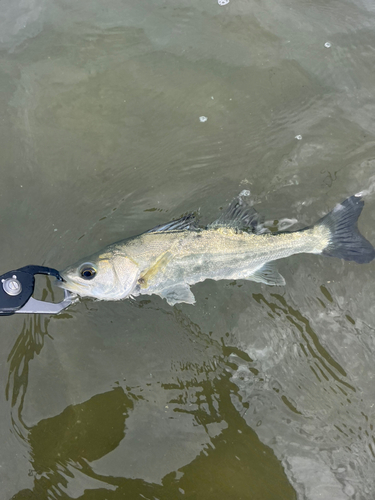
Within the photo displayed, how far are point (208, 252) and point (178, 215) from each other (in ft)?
2.87

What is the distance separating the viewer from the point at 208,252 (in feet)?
11.8

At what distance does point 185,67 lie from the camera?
4.40 meters

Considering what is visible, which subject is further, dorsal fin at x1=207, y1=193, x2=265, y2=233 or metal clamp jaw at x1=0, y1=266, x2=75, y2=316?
dorsal fin at x1=207, y1=193, x2=265, y2=233

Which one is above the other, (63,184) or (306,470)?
(63,184)

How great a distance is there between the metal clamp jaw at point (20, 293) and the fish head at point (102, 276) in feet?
0.66

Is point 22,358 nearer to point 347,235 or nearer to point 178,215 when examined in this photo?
point 178,215

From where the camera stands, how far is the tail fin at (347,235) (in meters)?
3.68

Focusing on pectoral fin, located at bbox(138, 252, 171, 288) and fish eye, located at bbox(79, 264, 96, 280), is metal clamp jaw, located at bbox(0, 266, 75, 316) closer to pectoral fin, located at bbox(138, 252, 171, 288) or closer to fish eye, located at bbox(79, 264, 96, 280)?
fish eye, located at bbox(79, 264, 96, 280)

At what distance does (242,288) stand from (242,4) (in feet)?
13.6

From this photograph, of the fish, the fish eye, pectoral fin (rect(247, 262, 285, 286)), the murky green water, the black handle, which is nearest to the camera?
the black handle

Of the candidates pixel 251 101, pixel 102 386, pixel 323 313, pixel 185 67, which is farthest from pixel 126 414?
pixel 185 67

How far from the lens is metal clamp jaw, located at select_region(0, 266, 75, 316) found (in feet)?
10.6

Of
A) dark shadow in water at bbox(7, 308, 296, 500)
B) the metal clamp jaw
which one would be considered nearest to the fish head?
the metal clamp jaw

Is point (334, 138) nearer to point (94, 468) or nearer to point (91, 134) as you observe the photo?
point (91, 134)
